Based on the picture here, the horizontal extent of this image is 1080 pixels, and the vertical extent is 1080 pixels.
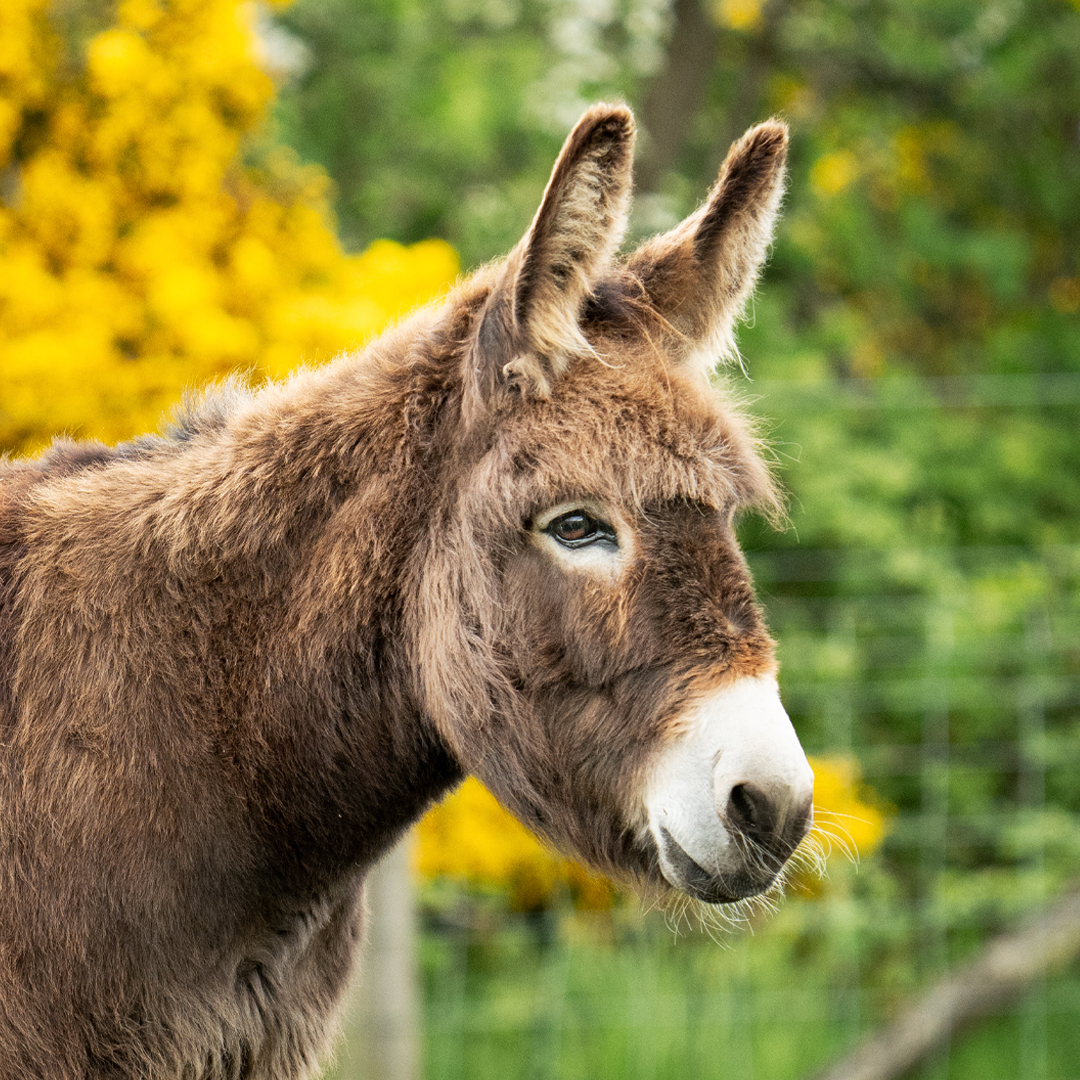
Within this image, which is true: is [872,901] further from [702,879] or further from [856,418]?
[702,879]

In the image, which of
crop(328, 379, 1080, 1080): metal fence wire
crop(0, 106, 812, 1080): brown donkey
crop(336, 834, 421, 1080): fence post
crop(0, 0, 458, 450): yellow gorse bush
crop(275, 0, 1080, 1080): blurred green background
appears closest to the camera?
crop(0, 106, 812, 1080): brown donkey

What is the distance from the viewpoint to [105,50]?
4.12 meters

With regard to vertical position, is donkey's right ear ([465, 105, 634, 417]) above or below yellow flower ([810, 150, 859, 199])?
below

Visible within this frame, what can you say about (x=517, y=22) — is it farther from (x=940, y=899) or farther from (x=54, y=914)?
(x=54, y=914)

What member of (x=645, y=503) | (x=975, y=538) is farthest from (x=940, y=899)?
(x=645, y=503)

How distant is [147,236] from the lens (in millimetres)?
Result: 4227

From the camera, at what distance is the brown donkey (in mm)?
1985

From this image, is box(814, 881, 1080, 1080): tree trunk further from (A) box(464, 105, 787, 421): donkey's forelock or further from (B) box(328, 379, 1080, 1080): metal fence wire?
(A) box(464, 105, 787, 421): donkey's forelock

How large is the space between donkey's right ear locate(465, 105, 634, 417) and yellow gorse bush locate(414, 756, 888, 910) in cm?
270

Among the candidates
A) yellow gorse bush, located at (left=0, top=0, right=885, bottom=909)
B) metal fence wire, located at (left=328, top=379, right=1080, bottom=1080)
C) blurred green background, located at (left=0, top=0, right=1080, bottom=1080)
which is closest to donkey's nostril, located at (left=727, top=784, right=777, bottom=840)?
blurred green background, located at (left=0, top=0, right=1080, bottom=1080)

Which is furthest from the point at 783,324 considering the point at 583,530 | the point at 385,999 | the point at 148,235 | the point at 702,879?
the point at 702,879

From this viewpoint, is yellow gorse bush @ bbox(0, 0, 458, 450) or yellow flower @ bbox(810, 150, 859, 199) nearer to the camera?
yellow gorse bush @ bbox(0, 0, 458, 450)

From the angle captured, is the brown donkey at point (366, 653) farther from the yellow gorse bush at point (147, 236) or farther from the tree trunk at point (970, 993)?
the tree trunk at point (970, 993)

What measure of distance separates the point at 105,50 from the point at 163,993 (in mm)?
3269
